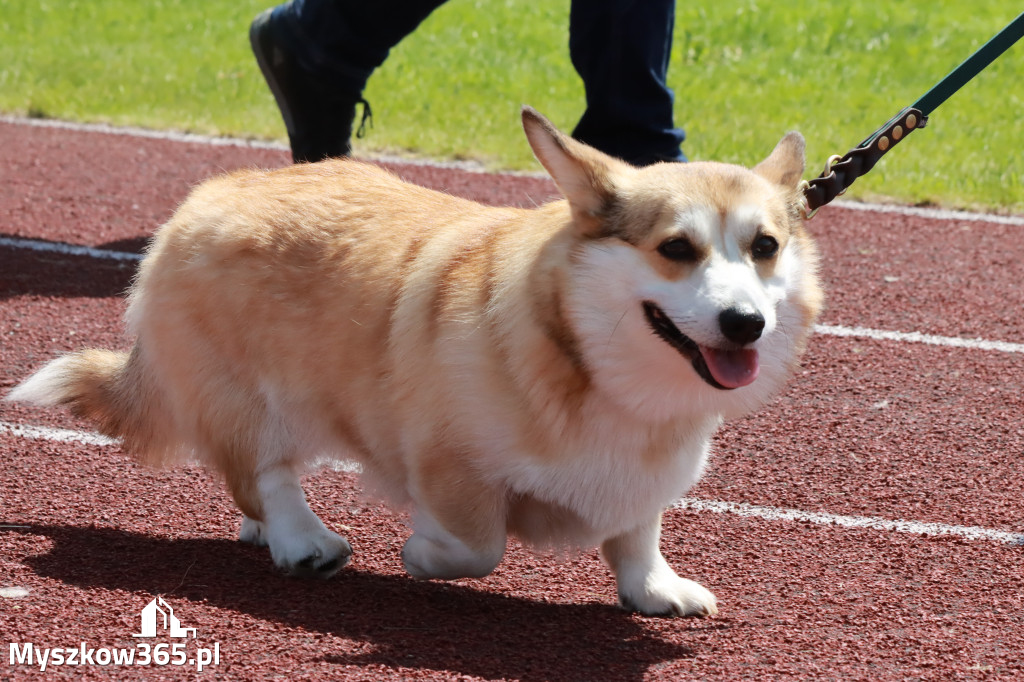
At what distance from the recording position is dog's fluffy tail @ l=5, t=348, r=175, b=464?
426 cm

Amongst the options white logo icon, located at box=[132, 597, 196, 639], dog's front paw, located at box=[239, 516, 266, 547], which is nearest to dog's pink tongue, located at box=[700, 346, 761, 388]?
white logo icon, located at box=[132, 597, 196, 639]

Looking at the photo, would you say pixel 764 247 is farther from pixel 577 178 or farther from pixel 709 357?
pixel 577 178

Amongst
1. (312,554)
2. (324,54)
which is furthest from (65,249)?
(312,554)

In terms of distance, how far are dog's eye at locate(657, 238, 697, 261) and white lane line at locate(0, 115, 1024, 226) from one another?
18.0ft

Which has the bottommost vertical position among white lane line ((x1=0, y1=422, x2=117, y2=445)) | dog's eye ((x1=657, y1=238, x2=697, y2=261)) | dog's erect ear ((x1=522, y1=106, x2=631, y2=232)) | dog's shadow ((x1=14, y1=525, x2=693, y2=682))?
white lane line ((x1=0, y1=422, x2=117, y2=445))

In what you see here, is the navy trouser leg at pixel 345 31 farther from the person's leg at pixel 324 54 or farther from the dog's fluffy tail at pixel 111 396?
the dog's fluffy tail at pixel 111 396

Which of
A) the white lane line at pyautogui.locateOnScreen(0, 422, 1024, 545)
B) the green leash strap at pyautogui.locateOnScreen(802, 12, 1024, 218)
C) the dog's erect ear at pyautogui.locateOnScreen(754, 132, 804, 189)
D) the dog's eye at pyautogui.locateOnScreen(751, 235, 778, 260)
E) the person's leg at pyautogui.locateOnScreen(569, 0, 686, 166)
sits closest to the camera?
the dog's eye at pyautogui.locateOnScreen(751, 235, 778, 260)

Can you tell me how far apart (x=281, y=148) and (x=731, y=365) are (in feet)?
22.9

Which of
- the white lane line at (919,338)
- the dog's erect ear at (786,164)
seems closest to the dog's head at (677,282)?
the dog's erect ear at (786,164)

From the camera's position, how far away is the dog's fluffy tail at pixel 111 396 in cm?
426

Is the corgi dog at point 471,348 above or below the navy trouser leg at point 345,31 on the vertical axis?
below

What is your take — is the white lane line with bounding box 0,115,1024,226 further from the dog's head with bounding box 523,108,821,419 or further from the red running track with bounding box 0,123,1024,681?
the dog's head with bounding box 523,108,821,419

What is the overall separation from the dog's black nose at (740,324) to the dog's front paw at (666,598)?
90 cm

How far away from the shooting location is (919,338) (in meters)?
6.16
